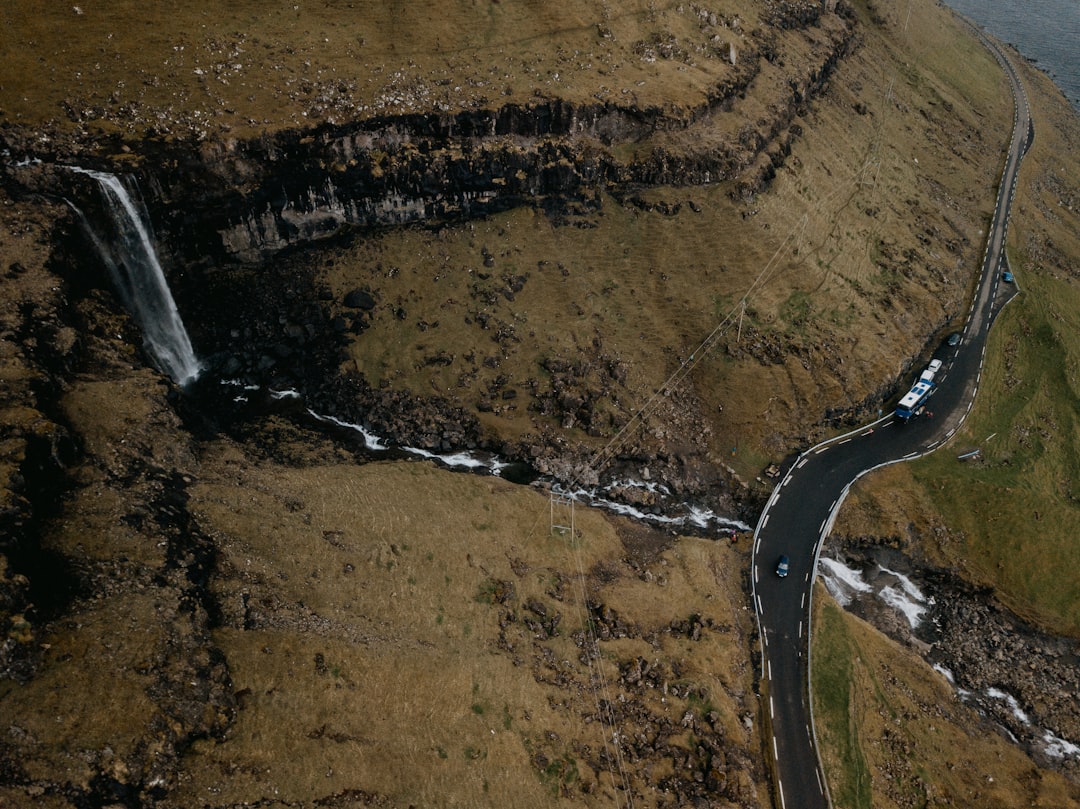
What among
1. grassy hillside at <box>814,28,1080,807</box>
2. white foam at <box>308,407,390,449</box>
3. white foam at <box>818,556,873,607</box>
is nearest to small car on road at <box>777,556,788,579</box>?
grassy hillside at <box>814,28,1080,807</box>

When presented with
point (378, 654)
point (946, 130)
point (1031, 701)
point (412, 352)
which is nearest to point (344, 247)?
point (412, 352)

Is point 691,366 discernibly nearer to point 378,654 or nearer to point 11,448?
point 378,654

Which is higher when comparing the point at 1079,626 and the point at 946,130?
the point at 946,130

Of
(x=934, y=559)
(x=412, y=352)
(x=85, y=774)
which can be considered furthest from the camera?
(x=412, y=352)

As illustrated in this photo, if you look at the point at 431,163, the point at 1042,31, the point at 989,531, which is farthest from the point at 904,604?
the point at 1042,31

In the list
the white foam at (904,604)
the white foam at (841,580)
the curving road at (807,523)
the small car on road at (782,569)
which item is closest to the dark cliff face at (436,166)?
the curving road at (807,523)

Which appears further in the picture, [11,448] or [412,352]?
[412,352]

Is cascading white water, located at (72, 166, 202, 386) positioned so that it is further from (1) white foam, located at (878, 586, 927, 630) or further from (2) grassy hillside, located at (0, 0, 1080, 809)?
(1) white foam, located at (878, 586, 927, 630)
